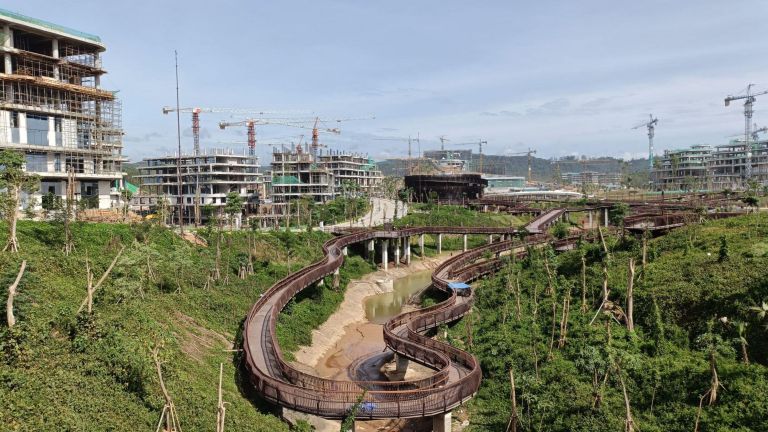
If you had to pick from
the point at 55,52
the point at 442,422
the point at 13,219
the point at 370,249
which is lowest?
the point at 442,422

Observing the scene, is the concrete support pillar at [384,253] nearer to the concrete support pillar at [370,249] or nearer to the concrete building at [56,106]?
the concrete support pillar at [370,249]

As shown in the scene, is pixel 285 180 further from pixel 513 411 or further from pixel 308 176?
pixel 513 411

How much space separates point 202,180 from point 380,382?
108143mm

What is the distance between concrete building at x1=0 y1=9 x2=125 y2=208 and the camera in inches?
2648

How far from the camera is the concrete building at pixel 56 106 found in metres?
67.2

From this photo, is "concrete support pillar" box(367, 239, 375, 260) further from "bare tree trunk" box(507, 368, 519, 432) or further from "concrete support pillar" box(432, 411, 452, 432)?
"bare tree trunk" box(507, 368, 519, 432)

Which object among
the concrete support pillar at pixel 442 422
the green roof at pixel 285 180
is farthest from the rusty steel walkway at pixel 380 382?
the green roof at pixel 285 180

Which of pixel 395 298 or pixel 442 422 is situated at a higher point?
pixel 442 422

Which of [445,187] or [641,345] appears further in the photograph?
[445,187]

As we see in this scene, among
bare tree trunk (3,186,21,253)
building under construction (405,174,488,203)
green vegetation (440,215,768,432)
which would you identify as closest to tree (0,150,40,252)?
bare tree trunk (3,186,21,253)

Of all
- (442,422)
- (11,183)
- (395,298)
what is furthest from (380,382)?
(395,298)

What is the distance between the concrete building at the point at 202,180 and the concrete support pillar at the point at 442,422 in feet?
330

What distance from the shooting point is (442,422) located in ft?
98.0

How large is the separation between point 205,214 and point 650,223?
91.3 m
